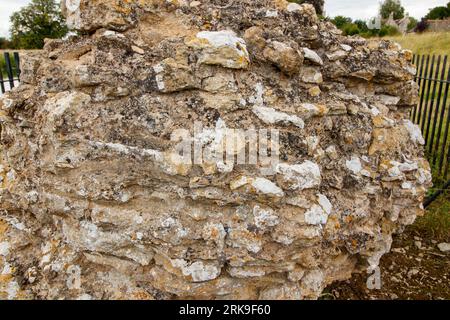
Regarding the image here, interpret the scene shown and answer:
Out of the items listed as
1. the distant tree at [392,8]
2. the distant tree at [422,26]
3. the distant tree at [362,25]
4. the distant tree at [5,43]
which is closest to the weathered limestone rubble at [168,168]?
the distant tree at [362,25]

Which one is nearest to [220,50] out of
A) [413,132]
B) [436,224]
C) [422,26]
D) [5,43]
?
[413,132]

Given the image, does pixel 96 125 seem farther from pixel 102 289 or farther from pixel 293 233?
pixel 293 233

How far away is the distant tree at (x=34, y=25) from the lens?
22.4 m

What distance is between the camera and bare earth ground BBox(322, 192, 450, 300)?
3270mm

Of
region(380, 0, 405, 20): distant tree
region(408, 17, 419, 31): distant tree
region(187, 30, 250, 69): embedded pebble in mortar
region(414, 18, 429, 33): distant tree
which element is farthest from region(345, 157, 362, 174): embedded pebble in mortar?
region(380, 0, 405, 20): distant tree

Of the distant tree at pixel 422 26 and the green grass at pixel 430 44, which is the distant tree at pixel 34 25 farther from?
the distant tree at pixel 422 26

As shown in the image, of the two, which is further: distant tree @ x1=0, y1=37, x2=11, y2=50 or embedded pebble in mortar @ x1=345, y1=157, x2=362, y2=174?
distant tree @ x1=0, y1=37, x2=11, y2=50

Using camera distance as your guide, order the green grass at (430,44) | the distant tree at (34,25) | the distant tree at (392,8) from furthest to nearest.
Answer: the distant tree at (392,8)
the distant tree at (34,25)
the green grass at (430,44)

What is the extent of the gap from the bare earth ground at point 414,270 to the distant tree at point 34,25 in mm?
23571

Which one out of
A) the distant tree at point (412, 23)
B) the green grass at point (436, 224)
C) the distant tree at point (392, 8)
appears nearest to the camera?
the green grass at point (436, 224)

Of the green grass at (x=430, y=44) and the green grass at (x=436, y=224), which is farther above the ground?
the green grass at (x=430, y=44)

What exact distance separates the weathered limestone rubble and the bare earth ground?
0.81 meters

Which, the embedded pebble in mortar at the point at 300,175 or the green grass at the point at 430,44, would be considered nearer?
the embedded pebble in mortar at the point at 300,175

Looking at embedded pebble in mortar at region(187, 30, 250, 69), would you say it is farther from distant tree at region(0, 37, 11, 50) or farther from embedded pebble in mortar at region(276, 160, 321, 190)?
distant tree at region(0, 37, 11, 50)
